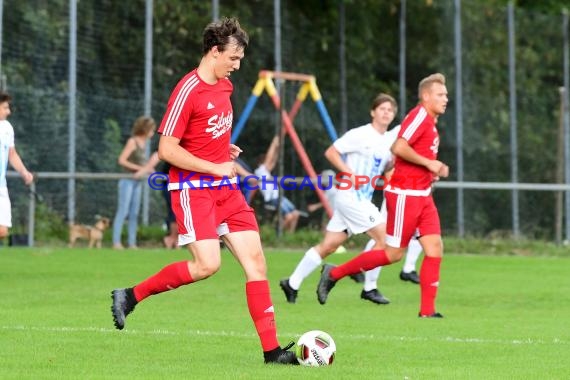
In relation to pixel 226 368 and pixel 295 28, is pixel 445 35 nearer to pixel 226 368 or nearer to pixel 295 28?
pixel 295 28

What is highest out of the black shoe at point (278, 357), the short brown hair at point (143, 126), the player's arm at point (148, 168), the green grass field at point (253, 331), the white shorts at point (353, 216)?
the short brown hair at point (143, 126)

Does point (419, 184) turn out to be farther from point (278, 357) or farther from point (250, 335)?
point (278, 357)

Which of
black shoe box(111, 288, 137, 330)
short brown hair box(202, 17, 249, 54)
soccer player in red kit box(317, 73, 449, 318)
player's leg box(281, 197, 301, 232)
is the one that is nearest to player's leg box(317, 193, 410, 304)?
soccer player in red kit box(317, 73, 449, 318)

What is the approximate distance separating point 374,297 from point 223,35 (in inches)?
218

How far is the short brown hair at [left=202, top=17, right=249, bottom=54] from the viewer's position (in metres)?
9.12

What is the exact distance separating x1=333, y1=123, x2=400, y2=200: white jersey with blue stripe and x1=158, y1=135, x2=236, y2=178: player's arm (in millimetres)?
6007

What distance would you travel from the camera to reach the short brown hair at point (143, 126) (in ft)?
71.4

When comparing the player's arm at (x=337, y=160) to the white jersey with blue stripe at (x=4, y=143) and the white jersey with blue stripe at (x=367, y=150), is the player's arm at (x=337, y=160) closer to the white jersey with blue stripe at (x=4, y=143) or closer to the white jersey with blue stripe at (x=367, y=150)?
the white jersey with blue stripe at (x=367, y=150)

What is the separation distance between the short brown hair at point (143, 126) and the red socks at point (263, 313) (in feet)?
42.0

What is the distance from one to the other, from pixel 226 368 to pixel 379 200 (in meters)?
15.1

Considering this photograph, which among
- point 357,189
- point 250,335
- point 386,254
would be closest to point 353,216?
point 357,189

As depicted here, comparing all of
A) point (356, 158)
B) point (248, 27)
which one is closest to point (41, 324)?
point (356, 158)

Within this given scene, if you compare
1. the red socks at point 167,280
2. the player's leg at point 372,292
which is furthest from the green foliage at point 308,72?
the red socks at point 167,280

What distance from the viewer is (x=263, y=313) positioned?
9039 millimetres
